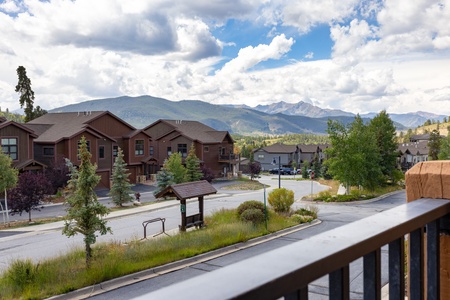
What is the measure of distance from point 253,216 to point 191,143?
117 feet

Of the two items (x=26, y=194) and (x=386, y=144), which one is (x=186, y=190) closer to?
(x=26, y=194)

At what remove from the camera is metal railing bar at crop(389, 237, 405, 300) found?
1.70 metres

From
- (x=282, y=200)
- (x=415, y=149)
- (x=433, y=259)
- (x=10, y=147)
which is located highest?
(x=10, y=147)

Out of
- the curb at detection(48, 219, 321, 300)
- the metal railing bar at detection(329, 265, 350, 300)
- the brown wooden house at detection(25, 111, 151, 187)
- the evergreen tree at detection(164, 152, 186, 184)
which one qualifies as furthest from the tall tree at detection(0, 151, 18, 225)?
the metal railing bar at detection(329, 265, 350, 300)

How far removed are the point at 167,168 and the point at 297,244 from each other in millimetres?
39029

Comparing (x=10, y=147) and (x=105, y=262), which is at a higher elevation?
(x=10, y=147)

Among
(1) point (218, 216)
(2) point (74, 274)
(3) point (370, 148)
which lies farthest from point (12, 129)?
(3) point (370, 148)

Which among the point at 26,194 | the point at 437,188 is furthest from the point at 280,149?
the point at 437,188

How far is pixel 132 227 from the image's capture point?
22.6 metres

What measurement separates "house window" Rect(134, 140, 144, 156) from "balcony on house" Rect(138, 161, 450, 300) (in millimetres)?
47413

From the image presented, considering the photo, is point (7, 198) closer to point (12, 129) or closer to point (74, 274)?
point (12, 129)

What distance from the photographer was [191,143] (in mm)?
55312

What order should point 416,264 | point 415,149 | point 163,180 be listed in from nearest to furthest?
point 416,264, point 163,180, point 415,149

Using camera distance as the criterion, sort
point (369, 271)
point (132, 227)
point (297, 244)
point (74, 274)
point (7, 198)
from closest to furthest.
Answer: point (297, 244), point (369, 271), point (74, 274), point (132, 227), point (7, 198)
